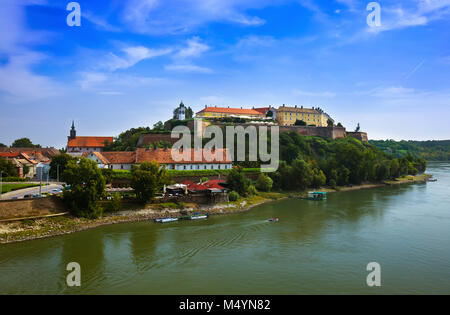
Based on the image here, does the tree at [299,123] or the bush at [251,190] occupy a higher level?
the tree at [299,123]

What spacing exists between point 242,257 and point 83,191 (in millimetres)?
13520

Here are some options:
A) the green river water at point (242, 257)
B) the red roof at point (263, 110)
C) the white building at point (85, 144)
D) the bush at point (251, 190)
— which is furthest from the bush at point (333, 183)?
the white building at point (85, 144)

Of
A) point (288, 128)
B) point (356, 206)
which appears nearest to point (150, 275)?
point (356, 206)

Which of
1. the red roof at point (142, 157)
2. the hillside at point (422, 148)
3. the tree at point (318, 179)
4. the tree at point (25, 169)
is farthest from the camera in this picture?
the hillside at point (422, 148)

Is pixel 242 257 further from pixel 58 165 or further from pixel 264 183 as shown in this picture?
pixel 58 165

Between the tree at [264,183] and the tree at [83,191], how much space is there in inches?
755

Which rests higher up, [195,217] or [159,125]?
[159,125]

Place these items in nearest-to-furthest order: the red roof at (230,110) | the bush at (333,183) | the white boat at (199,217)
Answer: the white boat at (199,217)
the bush at (333,183)
the red roof at (230,110)

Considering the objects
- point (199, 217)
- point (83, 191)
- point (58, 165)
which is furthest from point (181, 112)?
point (83, 191)

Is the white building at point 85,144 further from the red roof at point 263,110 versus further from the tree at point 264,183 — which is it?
the red roof at point 263,110

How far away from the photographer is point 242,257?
1723 centimetres

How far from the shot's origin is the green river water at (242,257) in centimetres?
1396

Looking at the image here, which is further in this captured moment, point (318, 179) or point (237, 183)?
point (318, 179)
